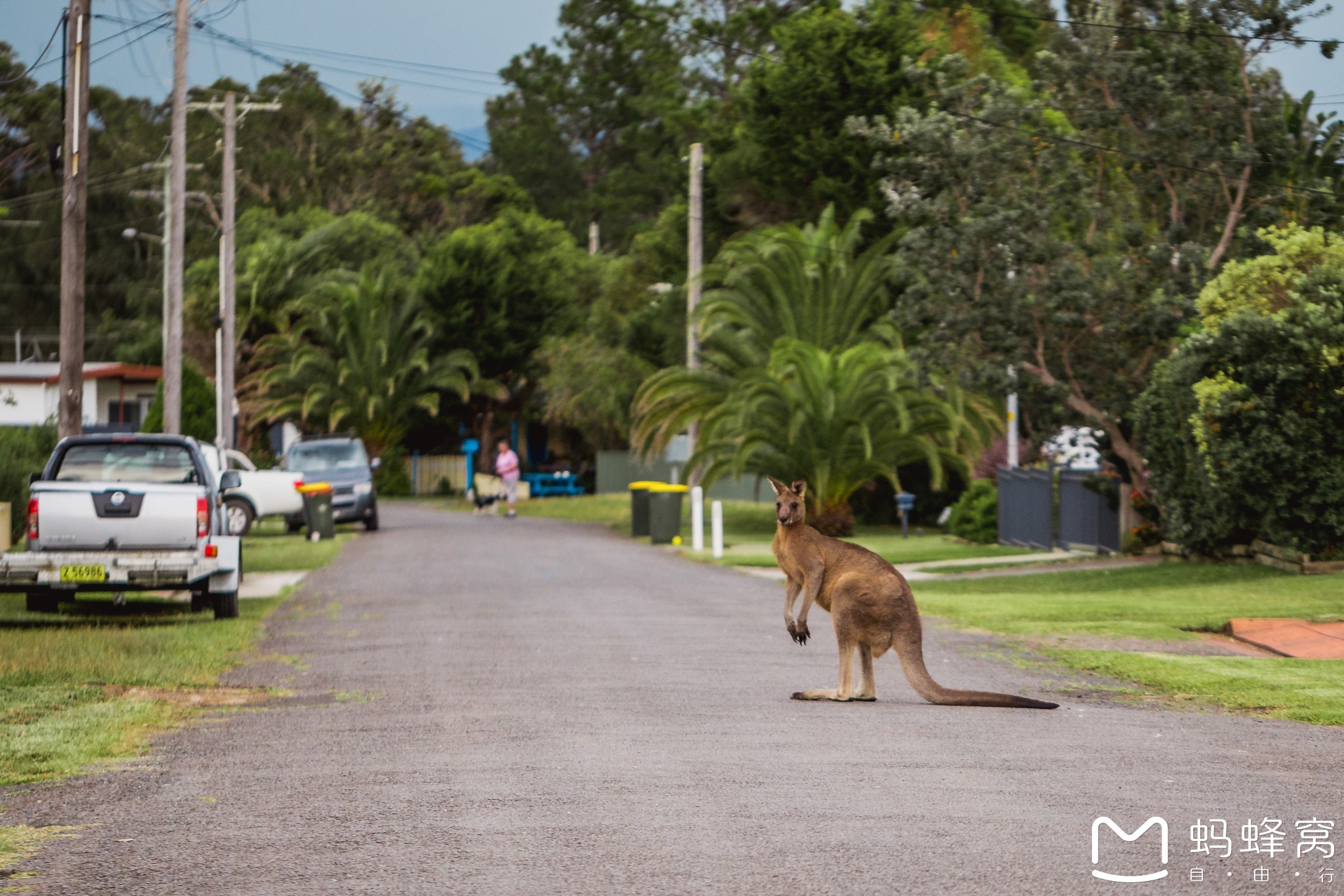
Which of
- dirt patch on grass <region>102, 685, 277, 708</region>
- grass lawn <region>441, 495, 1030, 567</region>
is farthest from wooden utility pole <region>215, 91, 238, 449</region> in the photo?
dirt patch on grass <region>102, 685, 277, 708</region>

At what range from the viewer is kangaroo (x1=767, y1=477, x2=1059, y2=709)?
9.41 m

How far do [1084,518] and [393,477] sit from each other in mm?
38288

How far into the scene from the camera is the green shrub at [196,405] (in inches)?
1528

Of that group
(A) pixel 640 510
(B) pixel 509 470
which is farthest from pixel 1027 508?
(B) pixel 509 470

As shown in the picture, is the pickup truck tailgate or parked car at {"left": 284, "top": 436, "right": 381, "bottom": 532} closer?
the pickup truck tailgate

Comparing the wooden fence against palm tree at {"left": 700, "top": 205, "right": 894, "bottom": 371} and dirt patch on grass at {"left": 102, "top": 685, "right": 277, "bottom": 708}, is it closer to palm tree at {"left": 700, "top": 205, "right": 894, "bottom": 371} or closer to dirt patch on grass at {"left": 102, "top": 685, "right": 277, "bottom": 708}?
palm tree at {"left": 700, "top": 205, "right": 894, "bottom": 371}

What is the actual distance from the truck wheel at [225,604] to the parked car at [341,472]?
54.1 feet

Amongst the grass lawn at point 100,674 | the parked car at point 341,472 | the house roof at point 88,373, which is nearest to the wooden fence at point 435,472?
the house roof at point 88,373

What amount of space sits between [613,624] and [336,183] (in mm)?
62573

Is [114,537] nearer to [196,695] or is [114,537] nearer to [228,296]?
[196,695]

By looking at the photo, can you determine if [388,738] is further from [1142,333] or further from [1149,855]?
[1142,333]

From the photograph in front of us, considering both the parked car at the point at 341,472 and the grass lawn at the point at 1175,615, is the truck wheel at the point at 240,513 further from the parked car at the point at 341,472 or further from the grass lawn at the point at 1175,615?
the grass lawn at the point at 1175,615

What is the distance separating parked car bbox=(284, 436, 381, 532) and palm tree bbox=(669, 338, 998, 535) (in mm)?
7571

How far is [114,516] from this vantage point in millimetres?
15695
